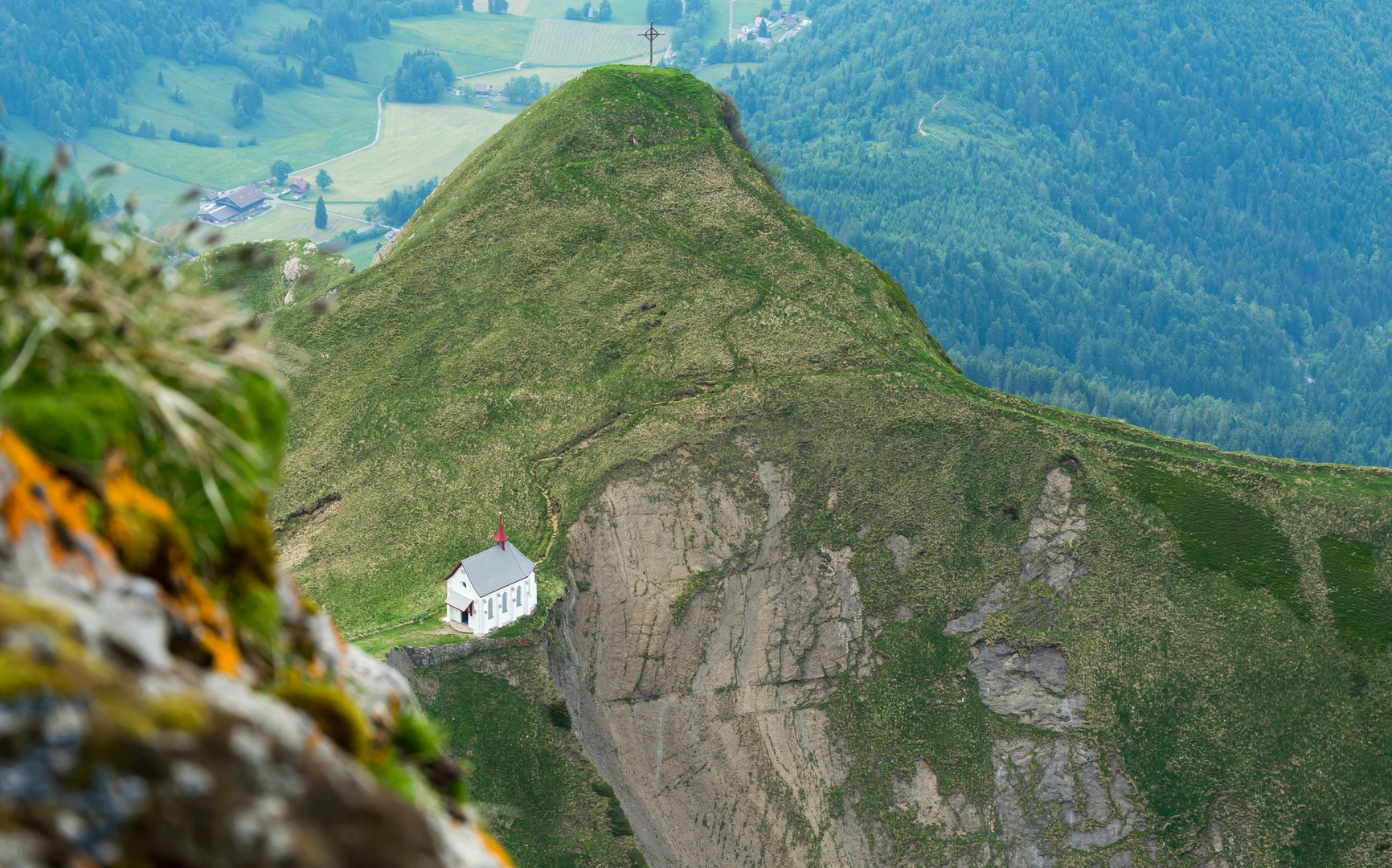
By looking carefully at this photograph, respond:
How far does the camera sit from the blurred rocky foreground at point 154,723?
711 cm

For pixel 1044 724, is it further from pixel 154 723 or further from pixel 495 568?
pixel 154 723

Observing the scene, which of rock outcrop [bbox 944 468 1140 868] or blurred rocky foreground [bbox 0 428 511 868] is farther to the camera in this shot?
rock outcrop [bbox 944 468 1140 868]

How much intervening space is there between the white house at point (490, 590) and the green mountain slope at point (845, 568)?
260 cm

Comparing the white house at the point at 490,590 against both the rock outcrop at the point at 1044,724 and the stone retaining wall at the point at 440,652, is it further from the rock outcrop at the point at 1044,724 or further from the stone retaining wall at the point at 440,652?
the rock outcrop at the point at 1044,724

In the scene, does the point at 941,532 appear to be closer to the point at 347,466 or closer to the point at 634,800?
the point at 634,800

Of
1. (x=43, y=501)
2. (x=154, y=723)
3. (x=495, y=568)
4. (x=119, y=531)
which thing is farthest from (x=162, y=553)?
(x=495, y=568)

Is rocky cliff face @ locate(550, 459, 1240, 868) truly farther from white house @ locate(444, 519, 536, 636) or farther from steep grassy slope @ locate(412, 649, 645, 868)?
white house @ locate(444, 519, 536, 636)

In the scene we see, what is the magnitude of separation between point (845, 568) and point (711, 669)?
38.1 ft

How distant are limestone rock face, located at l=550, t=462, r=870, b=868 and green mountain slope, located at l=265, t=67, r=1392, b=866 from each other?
0.17m

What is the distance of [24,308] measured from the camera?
33.1 ft

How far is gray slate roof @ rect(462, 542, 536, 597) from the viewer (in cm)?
5806

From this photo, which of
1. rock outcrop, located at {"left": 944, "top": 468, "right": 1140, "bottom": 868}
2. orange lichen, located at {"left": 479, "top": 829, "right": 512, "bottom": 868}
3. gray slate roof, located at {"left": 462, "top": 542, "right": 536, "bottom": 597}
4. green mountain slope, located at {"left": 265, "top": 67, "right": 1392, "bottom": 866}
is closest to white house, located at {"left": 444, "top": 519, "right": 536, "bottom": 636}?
gray slate roof, located at {"left": 462, "top": 542, "right": 536, "bottom": 597}

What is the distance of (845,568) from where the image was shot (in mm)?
68938

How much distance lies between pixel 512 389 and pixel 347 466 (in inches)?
526
